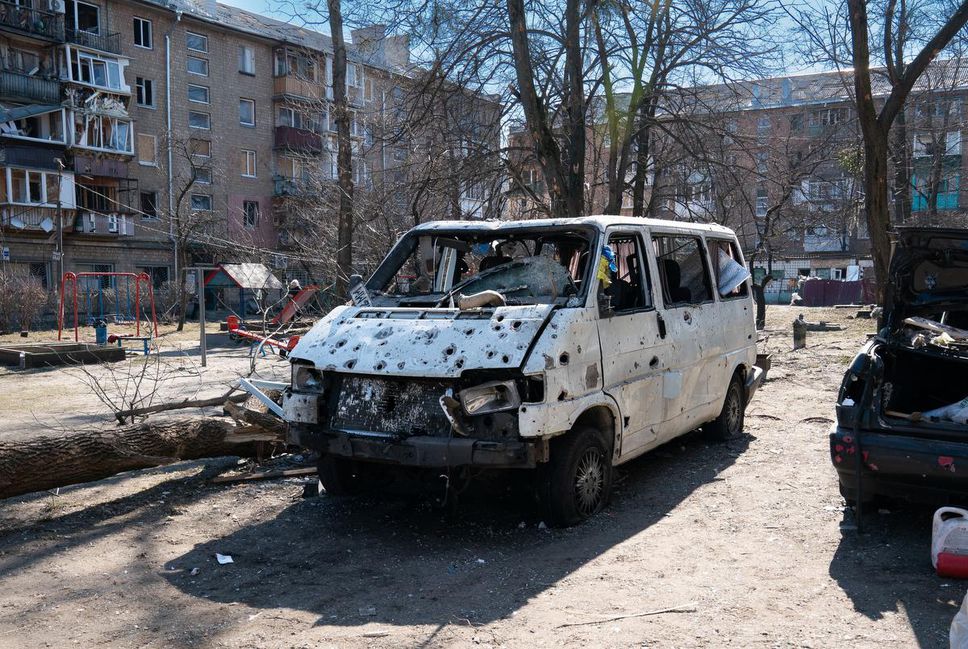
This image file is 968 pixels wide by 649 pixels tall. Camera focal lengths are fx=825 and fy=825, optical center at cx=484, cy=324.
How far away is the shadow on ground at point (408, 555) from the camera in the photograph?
4488 millimetres

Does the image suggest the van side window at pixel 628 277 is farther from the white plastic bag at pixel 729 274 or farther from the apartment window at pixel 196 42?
the apartment window at pixel 196 42

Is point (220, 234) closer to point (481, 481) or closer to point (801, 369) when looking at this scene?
point (801, 369)

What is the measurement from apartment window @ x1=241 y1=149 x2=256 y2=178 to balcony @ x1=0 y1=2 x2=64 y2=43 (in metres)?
10.4

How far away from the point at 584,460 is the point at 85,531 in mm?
3550

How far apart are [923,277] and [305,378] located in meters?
4.77

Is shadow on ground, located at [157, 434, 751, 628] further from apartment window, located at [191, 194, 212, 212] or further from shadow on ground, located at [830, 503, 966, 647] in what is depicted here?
apartment window, located at [191, 194, 212, 212]

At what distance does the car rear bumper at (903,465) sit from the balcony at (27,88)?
39262 mm

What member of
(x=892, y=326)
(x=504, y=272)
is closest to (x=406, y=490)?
(x=504, y=272)

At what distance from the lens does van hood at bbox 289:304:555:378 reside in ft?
17.1

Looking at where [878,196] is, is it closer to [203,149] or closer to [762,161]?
[762,161]

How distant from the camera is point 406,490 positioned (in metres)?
5.95

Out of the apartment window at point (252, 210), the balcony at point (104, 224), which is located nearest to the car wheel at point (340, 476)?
the balcony at point (104, 224)

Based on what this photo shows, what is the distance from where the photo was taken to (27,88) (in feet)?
119

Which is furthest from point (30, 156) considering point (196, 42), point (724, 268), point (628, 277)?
point (628, 277)
